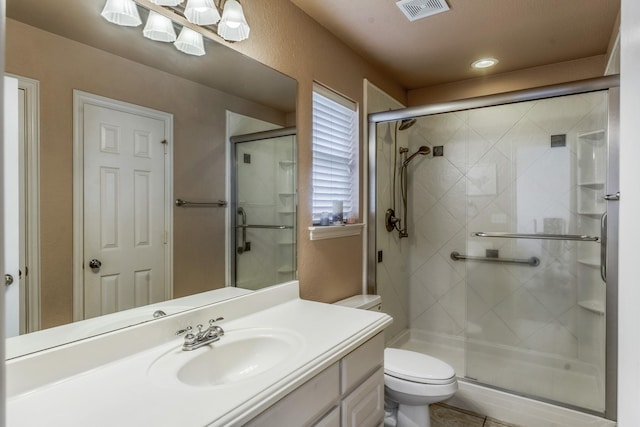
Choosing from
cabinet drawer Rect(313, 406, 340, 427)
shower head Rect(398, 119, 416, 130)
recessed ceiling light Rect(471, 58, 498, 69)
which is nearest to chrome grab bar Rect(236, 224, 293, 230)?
cabinet drawer Rect(313, 406, 340, 427)

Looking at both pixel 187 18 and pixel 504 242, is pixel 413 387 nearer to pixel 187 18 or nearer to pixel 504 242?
pixel 504 242

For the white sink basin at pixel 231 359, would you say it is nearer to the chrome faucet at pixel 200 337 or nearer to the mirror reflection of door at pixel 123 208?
the chrome faucet at pixel 200 337

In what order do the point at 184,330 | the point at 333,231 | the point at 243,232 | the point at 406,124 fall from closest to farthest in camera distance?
the point at 184,330 → the point at 243,232 → the point at 333,231 → the point at 406,124

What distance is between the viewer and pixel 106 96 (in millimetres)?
1059

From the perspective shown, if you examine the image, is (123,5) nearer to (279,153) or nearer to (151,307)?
(279,153)

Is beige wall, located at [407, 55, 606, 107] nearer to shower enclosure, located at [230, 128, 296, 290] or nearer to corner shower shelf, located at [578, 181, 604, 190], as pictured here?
corner shower shelf, located at [578, 181, 604, 190]

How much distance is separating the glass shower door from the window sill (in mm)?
1171

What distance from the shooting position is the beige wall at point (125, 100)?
0.93 meters

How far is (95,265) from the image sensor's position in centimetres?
105

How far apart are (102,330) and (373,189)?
6.12 ft

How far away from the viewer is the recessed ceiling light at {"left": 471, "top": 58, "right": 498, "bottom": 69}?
257cm

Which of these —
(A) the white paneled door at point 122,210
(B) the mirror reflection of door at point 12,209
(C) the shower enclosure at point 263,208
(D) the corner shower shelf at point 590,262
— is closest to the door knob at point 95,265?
(A) the white paneled door at point 122,210

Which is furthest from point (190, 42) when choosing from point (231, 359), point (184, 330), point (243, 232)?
point (231, 359)

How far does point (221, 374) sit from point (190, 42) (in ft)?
3.95
